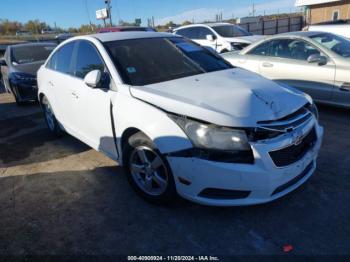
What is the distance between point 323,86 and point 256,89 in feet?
9.71

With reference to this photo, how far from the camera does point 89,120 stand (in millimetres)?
3932

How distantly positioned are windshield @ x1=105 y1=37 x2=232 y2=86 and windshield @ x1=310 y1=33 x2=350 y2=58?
8.48ft

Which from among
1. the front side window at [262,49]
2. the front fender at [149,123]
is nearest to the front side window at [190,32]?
the front side window at [262,49]

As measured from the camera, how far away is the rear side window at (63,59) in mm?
4477

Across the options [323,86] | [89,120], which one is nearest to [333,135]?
[323,86]

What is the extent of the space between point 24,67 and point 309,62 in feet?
22.0

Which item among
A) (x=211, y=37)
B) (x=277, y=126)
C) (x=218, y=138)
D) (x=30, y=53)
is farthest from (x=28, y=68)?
(x=277, y=126)

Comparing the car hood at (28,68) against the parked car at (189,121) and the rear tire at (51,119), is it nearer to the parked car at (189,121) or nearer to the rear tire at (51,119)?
the rear tire at (51,119)

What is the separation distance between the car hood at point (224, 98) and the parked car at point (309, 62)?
8.14 feet

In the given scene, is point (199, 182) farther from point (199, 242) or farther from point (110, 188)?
point (110, 188)

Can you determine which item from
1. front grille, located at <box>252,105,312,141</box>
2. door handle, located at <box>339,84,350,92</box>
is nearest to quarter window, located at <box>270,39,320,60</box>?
door handle, located at <box>339,84,350,92</box>

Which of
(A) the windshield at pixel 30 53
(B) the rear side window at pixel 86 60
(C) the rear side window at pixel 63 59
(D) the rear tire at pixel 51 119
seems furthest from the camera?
(A) the windshield at pixel 30 53

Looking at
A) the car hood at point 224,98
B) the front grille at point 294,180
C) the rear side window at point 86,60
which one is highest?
the rear side window at point 86,60

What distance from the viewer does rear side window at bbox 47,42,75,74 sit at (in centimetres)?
448
